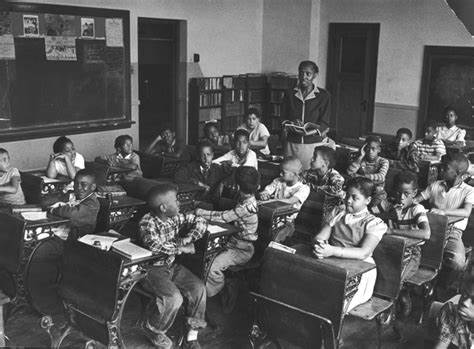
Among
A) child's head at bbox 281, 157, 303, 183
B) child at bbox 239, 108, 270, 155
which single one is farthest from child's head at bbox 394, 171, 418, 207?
child at bbox 239, 108, 270, 155

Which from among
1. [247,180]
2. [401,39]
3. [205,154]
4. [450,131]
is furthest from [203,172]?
[401,39]

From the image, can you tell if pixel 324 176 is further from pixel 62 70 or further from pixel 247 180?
pixel 62 70

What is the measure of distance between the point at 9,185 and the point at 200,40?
5727mm

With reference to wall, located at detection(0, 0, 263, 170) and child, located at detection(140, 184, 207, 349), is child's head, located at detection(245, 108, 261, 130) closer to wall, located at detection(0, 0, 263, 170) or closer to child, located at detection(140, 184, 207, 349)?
wall, located at detection(0, 0, 263, 170)

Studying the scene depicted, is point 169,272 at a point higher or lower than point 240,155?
lower

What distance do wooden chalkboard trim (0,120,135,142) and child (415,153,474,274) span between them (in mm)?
4980

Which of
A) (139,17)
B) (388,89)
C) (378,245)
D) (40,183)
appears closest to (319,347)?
(378,245)

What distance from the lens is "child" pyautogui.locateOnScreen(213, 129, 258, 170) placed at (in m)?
5.45

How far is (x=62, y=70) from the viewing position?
7789 mm

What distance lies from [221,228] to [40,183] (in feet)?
5.58

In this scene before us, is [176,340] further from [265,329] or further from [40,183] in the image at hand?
[40,183]

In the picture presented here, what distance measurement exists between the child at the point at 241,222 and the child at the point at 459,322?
1.42m

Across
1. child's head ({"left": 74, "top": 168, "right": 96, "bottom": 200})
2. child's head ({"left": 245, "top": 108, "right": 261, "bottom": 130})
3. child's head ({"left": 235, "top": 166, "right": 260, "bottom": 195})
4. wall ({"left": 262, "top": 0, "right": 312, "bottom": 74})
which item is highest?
wall ({"left": 262, "top": 0, "right": 312, "bottom": 74})

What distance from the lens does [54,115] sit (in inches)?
306
